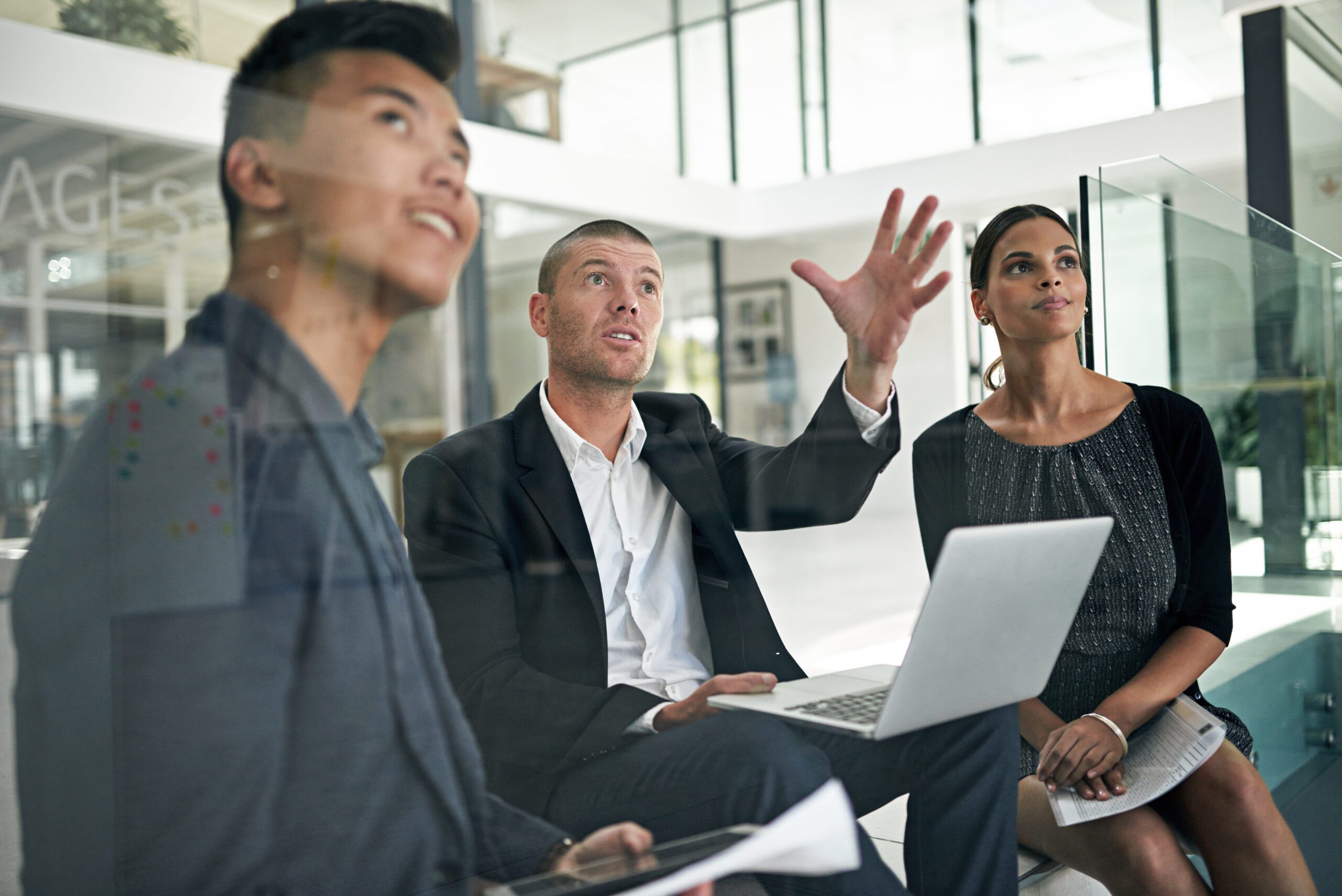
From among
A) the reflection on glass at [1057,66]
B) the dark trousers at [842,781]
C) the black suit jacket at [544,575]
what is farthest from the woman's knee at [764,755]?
the reflection on glass at [1057,66]

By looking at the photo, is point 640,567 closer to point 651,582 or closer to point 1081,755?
point 651,582

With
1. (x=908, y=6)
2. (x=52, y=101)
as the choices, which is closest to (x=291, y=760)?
(x=52, y=101)

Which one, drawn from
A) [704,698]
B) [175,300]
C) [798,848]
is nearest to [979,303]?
[704,698]

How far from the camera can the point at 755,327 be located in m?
1.76

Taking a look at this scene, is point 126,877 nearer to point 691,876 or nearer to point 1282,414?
point 691,876

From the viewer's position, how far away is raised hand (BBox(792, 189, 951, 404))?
5.05 feet

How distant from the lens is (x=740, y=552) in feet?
5.16

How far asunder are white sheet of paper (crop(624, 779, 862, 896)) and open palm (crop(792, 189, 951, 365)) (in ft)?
2.54

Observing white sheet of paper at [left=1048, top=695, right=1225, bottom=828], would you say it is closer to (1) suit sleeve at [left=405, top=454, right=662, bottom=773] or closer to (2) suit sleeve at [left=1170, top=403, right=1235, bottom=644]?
(2) suit sleeve at [left=1170, top=403, right=1235, bottom=644]

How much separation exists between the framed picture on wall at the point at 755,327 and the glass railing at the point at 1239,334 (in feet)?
2.14

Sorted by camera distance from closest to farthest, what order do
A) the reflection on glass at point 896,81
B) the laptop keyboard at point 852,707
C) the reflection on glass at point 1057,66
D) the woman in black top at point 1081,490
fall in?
the laptop keyboard at point 852,707 → the woman in black top at point 1081,490 → the reflection on glass at point 896,81 → the reflection on glass at point 1057,66

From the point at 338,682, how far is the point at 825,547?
2.63 feet

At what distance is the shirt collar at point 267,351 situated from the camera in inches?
40.6

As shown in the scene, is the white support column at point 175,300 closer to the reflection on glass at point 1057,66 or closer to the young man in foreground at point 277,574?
the young man in foreground at point 277,574
